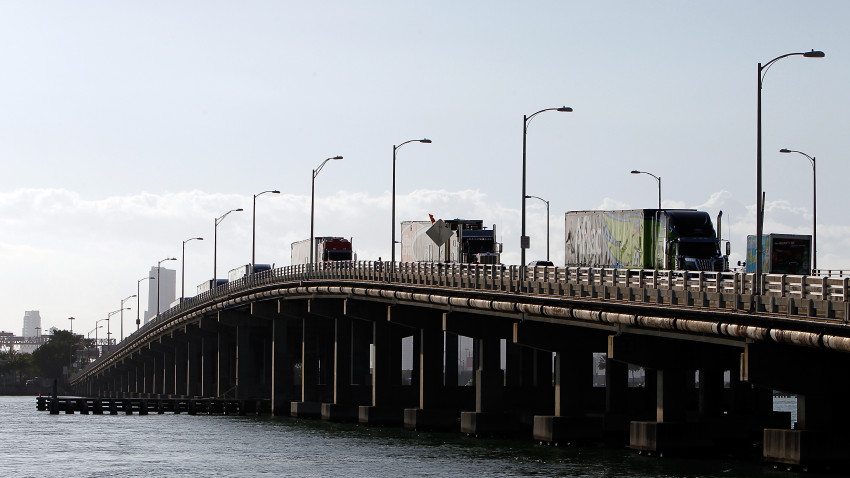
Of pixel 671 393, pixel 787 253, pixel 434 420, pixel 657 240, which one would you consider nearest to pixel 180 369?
pixel 434 420

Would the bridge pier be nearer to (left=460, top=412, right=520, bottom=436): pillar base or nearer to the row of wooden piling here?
(left=460, top=412, right=520, bottom=436): pillar base

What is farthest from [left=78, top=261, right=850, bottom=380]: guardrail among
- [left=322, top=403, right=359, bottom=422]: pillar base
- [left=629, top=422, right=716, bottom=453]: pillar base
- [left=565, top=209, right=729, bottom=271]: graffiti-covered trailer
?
[left=322, top=403, right=359, bottom=422]: pillar base

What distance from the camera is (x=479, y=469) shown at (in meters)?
53.5

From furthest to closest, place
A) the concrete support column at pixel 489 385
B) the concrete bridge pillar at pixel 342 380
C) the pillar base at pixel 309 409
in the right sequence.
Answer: the pillar base at pixel 309 409
the concrete bridge pillar at pixel 342 380
the concrete support column at pixel 489 385

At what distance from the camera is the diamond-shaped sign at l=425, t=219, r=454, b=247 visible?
8394 cm

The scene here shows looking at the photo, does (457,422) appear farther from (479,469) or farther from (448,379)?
(479,469)

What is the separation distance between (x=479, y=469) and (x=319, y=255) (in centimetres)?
5770

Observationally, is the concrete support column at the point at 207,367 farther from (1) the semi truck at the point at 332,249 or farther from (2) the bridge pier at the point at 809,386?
(2) the bridge pier at the point at 809,386

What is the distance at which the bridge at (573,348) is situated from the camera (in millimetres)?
46594

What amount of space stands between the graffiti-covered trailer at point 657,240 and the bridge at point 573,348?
2.81 meters

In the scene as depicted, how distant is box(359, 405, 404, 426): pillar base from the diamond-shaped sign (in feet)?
36.6

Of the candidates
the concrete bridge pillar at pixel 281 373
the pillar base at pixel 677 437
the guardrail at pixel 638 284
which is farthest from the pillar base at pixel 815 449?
the concrete bridge pillar at pixel 281 373

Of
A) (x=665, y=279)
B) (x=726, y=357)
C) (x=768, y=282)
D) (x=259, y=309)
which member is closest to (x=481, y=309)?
(x=726, y=357)

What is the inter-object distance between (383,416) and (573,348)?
960 inches
